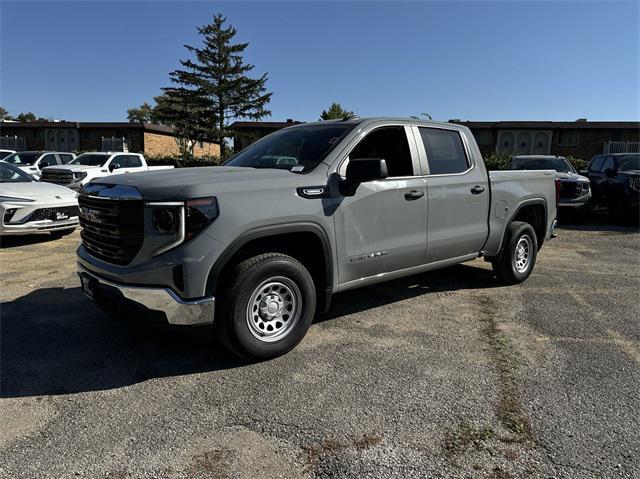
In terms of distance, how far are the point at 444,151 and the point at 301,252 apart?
209cm

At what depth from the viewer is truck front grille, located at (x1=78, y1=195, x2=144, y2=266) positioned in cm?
340

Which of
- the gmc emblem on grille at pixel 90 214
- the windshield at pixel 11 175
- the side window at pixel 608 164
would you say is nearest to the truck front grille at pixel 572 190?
the side window at pixel 608 164

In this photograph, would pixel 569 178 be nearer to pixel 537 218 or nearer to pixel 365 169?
pixel 537 218

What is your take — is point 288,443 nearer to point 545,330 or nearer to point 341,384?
point 341,384

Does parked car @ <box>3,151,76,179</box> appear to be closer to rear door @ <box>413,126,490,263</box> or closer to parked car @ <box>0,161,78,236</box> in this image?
parked car @ <box>0,161,78,236</box>

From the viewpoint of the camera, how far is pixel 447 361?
12.6 feet

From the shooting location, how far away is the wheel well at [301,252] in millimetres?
3662

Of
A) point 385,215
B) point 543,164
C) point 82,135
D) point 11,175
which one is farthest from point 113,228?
point 82,135

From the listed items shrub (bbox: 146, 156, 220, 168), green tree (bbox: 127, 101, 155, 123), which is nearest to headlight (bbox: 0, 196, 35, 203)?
shrub (bbox: 146, 156, 220, 168)

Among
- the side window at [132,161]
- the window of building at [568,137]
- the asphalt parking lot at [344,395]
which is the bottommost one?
the asphalt parking lot at [344,395]

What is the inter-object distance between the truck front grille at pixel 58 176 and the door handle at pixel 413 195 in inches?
484

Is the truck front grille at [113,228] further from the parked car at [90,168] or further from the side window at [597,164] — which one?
the side window at [597,164]

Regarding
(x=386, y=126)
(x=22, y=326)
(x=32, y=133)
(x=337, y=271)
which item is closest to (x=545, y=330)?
(x=337, y=271)

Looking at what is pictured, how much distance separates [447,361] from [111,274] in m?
2.66
